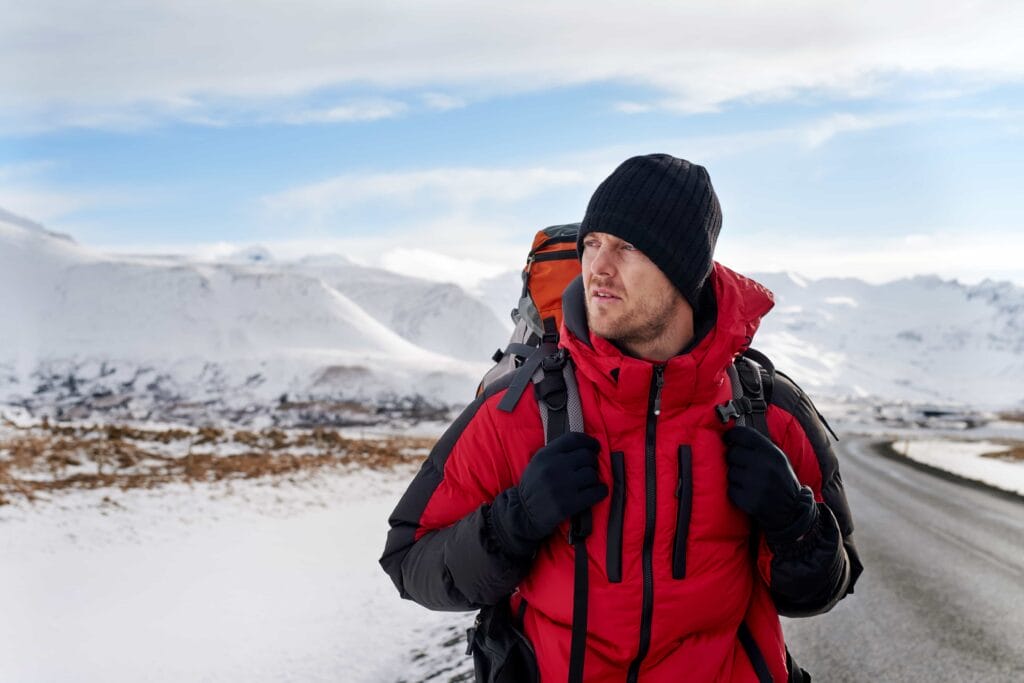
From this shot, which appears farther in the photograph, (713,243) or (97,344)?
(97,344)

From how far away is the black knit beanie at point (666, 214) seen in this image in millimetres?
2479

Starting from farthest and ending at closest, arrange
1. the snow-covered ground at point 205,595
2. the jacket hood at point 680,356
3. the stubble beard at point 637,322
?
the snow-covered ground at point 205,595 → the stubble beard at point 637,322 → the jacket hood at point 680,356

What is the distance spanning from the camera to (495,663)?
2400mm

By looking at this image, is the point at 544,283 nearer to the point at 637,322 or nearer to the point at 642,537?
the point at 637,322

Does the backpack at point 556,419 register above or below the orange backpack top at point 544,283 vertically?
below

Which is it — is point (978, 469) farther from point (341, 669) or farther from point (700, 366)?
point (700, 366)

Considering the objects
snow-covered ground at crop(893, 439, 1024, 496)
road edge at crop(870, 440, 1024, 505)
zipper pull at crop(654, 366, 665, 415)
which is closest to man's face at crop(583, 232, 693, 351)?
zipper pull at crop(654, 366, 665, 415)

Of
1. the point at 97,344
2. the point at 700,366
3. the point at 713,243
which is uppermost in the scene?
the point at 713,243

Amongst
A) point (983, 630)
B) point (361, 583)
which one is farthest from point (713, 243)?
point (361, 583)

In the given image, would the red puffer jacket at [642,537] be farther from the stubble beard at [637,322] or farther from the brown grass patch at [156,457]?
the brown grass patch at [156,457]

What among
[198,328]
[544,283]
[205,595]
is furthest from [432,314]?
[544,283]

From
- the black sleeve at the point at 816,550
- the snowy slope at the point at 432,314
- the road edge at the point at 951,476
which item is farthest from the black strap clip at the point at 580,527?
the snowy slope at the point at 432,314

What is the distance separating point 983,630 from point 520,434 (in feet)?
18.7

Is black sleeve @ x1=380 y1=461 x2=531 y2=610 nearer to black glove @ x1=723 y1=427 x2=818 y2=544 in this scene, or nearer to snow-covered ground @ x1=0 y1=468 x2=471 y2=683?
black glove @ x1=723 y1=427 x2=818 y2=544
